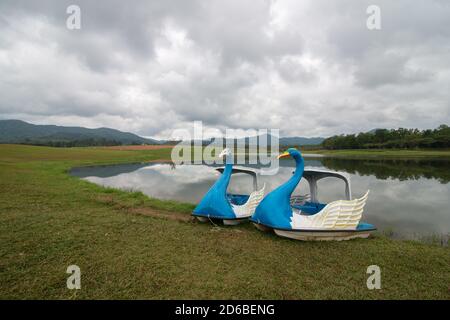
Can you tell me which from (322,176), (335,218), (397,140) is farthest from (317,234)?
(397,140)

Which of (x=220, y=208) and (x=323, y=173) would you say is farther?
(x=323, y=173)

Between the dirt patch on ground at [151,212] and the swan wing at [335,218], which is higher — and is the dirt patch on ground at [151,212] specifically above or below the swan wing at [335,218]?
below

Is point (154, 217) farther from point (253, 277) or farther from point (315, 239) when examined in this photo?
point (315, 239)

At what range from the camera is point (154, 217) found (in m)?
8.86

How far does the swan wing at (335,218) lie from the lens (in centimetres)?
640

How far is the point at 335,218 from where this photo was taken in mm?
6387

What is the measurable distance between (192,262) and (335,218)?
171 inches

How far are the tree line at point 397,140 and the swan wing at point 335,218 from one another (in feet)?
275

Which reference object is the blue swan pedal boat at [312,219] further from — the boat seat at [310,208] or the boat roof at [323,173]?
the boat seat at [310,208]

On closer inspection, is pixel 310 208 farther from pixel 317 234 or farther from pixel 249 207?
pixel 317 234

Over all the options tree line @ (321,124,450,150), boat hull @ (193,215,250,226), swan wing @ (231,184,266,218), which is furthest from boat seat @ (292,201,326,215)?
tree line @ (321,124,450,150)

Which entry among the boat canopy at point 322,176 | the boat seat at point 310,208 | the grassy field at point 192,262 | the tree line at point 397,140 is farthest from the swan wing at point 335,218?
the tree line at point 397,140
